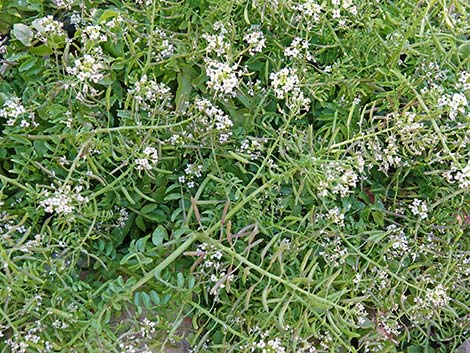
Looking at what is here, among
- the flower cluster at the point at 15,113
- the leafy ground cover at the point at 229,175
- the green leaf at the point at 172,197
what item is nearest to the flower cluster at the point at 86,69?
the leafy ground cover at the point at 229,175

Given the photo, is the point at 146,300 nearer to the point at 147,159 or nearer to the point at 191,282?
the point at 191,282

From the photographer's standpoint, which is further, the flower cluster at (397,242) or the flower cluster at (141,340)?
the flower cluster at (397,242)

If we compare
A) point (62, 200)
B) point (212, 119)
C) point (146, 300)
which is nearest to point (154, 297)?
point (146, 300)

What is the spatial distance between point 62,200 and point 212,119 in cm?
30

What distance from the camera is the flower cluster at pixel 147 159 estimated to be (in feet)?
3.45

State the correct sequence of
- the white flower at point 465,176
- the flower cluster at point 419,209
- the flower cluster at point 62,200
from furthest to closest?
the flower cluster at point 419,209, the white flower at point 465,176, the flower cluster at point 62,200

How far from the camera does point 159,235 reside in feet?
3.62

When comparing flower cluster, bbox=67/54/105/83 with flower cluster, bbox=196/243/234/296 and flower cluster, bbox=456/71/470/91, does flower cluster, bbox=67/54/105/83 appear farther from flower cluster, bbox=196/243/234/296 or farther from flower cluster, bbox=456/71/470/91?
flower cluster, bbox=456/71/470/91

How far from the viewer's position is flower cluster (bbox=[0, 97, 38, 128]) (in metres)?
1.07

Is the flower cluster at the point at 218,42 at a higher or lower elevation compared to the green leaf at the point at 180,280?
higher

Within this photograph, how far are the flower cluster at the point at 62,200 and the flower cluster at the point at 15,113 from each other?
0.47 feet

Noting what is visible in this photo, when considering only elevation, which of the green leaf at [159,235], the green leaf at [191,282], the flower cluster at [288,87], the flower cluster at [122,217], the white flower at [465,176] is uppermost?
the flower cluster at [288,87]

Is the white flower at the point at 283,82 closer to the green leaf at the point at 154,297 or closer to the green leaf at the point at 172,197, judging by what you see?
the green leaf at the point at 172,197

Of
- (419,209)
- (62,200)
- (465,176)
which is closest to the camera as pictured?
(62,200)
